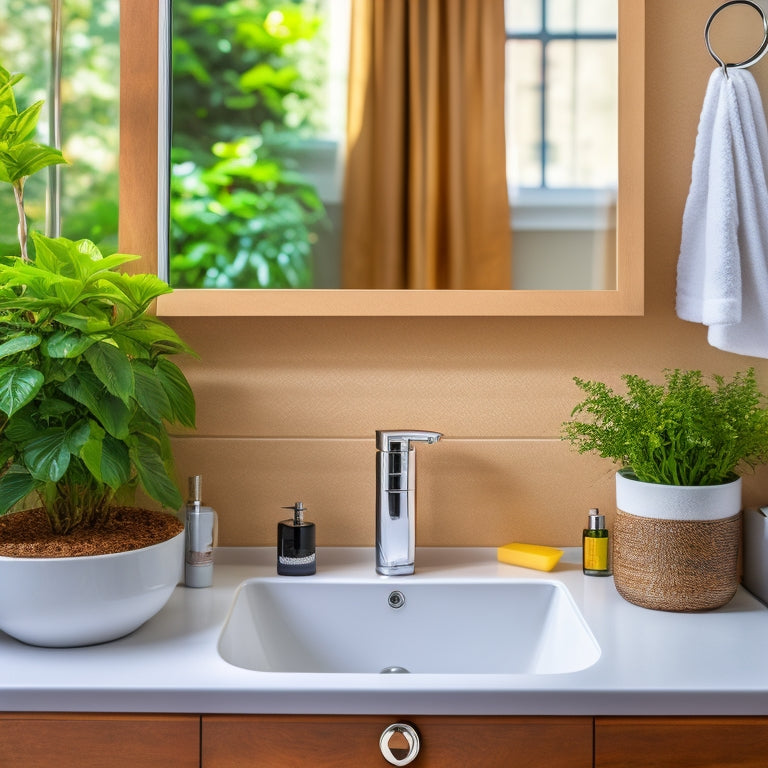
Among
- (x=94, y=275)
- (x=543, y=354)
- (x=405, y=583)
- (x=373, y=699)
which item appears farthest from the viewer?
(x=543, y=354)

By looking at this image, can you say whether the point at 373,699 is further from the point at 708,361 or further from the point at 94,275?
the point at 708,361

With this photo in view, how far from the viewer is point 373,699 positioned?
2.68 ft

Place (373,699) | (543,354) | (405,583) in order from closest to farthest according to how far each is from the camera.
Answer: (373,699), (405,583), (543,354)

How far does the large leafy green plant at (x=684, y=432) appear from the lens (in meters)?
1.00

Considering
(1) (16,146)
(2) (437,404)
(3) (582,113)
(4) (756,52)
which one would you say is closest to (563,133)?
(3) (582,113)

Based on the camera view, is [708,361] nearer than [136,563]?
No

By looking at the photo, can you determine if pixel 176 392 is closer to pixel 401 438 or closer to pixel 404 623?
pixel 401 438

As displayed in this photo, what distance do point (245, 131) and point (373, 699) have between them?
32.4 inches

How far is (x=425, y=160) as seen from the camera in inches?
47.3

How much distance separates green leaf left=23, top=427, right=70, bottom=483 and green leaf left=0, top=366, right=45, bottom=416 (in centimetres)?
6

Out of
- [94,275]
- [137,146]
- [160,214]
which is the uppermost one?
[137,146]

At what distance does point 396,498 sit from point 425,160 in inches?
19.4

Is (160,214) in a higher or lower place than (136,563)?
higher

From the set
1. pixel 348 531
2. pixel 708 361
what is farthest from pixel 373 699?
pixel 708 361
